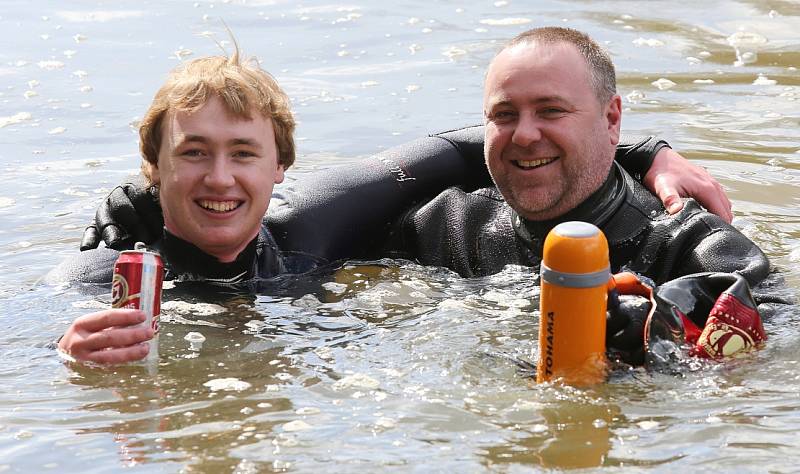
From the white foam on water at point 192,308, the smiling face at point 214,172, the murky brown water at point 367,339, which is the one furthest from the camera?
the white foam on water at point 192,308

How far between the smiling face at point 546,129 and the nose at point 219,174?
1.07 metres

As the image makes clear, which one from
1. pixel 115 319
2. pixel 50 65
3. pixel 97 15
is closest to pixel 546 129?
pixel 115 319

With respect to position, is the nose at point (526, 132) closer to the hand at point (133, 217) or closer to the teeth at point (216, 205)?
the teeth at point (216, 205)

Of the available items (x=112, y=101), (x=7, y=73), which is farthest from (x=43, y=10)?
(x=112, y=101)

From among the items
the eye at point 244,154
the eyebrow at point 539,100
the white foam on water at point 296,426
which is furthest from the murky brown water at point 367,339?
the eyebrow at point 539,100

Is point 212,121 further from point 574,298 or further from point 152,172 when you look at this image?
point 574,298

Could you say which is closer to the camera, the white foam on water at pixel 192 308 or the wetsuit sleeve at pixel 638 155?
A: the white foam on water at pixel 192 308

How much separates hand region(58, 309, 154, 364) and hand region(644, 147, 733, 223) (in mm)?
2245

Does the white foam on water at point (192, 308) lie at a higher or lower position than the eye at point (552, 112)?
lower

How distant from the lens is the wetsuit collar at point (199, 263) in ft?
16.3

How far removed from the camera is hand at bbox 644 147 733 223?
5.07 metres

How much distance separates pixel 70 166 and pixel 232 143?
3.22 metres

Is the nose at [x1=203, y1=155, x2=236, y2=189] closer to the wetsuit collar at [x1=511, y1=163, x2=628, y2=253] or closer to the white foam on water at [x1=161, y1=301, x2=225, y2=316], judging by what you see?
the white foam on water at [x1=161, y1=301, x2=225, y2=316]

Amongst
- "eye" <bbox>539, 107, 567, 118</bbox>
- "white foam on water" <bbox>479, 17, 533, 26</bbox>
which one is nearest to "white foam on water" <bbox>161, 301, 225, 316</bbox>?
"eye" <bbox>539, 107, 567, 118</bbox>
